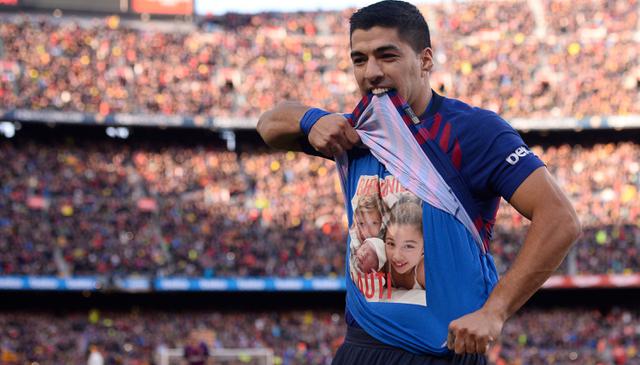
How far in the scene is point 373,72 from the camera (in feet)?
10.4

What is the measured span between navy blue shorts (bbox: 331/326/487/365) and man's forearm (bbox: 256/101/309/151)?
76 cm

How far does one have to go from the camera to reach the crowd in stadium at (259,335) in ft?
87.9

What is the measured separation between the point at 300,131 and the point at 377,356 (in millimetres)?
891

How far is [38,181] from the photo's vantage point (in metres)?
31.3

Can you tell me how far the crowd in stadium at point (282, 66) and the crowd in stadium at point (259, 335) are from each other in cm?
740

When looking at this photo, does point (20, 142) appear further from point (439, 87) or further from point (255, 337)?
point (439, 87)

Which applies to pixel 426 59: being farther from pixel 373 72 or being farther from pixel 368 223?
pixel 368 223

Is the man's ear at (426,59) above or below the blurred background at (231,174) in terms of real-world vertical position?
above

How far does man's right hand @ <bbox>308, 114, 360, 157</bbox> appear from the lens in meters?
3.31

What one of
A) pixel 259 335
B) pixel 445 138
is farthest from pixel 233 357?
pixel 445 138

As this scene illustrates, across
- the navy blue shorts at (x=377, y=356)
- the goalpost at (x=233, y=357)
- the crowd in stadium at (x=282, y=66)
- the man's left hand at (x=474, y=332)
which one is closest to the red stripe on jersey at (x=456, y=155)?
the man's left hand at (x=474, y=332)

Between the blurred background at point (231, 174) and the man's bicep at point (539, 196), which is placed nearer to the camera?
the man's bicep at point (539, 196)

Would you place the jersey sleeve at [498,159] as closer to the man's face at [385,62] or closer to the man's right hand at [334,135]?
the man's face at [385,62]

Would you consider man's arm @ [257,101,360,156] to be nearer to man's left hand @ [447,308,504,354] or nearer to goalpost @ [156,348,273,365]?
man's left hand @ [447,308,504,354]
